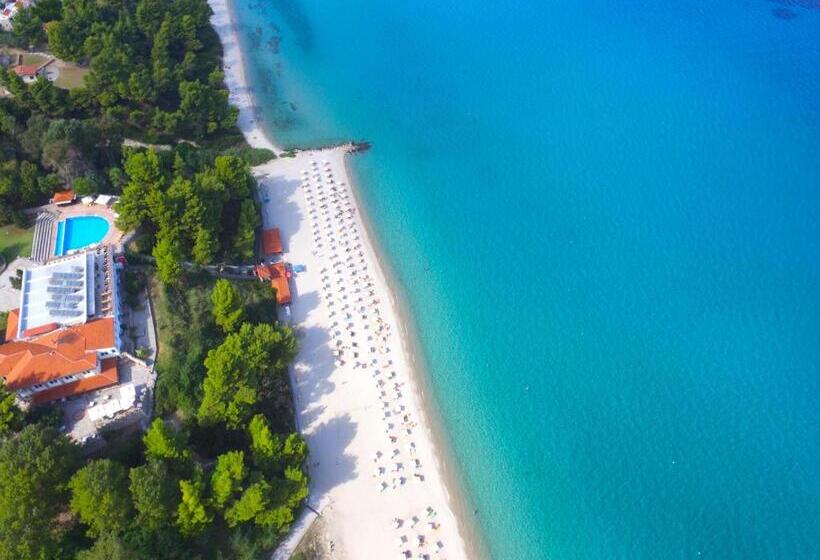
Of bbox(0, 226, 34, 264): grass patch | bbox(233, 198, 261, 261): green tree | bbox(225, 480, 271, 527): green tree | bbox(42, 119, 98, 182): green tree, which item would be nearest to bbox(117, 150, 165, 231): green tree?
bbox(42, 119, 98, 182): green tree

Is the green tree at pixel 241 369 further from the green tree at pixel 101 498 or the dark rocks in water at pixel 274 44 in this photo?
the dark rocks in water at pixel 274 44

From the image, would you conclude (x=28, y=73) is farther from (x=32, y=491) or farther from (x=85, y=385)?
(x=32, y=491)

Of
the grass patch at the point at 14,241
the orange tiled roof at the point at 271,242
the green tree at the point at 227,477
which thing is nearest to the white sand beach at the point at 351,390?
the orange tiled roof at the point at 271,242

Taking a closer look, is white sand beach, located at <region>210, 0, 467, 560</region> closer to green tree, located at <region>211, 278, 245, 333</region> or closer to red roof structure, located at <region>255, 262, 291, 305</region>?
red roof structure, located at <region>255, 262, 291, 305</region>

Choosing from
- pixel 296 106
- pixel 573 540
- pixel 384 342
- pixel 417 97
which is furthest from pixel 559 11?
pixel 573 540

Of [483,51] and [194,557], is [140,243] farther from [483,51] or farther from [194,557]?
[483,51]

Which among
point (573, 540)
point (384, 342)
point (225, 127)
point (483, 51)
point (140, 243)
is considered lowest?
point (573, 540)
